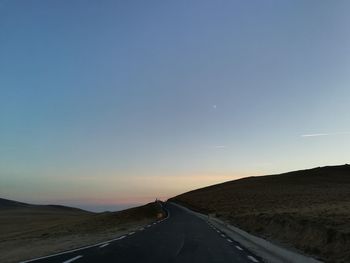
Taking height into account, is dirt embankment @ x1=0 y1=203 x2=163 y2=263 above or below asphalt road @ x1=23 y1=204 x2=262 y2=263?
above

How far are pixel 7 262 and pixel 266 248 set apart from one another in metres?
9.65

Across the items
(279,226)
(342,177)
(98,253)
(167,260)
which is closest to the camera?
(167,260)

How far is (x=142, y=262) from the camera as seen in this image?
14.8 m

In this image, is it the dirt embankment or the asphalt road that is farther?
the dirt embankment

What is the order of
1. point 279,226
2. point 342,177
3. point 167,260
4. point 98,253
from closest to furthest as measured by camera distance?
point 167,260
point 98,253
point 279,226
point 342,177

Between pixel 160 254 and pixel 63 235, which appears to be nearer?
pixel 160 254

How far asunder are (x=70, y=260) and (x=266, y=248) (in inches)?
322

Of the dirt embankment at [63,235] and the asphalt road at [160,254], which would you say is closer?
the asphalt road at [160,254]

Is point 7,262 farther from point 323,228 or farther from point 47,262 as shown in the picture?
point 323,228

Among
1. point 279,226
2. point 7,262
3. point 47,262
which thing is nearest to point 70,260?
point 47,262

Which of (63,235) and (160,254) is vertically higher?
(63,235)

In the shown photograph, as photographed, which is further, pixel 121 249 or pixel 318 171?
pixel 318 171

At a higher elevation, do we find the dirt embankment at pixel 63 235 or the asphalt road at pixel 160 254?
the dirt embankment at pixel 63 235

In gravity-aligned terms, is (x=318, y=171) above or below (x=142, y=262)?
above
